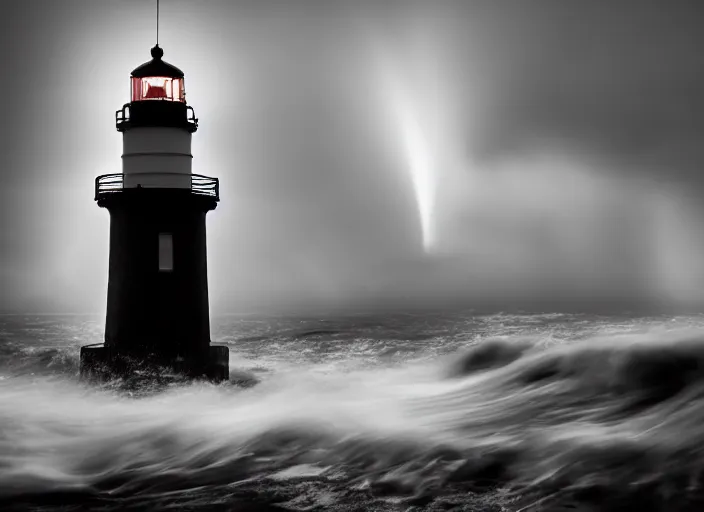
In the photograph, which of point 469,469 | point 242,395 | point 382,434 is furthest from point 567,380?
point 242,395

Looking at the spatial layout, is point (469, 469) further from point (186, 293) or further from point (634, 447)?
point (186, 293)

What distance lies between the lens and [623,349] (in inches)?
760

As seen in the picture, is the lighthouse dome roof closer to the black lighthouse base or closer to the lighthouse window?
the lighthouse window

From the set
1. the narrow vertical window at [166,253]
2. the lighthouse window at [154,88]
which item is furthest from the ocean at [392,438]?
the lighthouse window at [154,88]

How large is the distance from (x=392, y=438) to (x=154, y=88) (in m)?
11.7

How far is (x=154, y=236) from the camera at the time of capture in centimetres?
2245

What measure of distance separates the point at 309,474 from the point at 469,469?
2471mm

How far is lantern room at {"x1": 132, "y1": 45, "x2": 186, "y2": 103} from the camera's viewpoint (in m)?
22.8

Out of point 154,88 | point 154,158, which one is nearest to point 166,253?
point 154,158

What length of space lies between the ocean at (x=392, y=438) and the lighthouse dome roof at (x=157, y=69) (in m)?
7.60

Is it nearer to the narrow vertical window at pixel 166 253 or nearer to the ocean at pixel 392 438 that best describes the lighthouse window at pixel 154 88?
the narrow vertical window at pixel 166 253

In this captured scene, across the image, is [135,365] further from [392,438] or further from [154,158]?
[392,438]

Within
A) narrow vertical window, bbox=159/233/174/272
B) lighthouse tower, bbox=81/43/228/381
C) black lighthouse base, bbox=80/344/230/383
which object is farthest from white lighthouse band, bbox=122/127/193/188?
black lighthouse base, bbox=80/344/230/383

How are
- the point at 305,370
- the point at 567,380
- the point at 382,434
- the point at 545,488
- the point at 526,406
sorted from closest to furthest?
the point at 545,488
the point at 382,434
the point at 526,406
the point at 567,380
the point at 305,370
